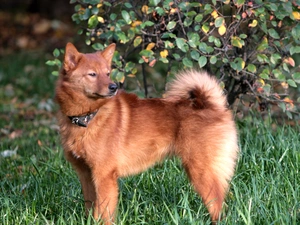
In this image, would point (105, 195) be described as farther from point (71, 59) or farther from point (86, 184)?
point (71, 59)

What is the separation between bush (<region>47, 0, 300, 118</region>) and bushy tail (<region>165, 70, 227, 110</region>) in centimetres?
40

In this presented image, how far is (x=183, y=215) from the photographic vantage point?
3941mm

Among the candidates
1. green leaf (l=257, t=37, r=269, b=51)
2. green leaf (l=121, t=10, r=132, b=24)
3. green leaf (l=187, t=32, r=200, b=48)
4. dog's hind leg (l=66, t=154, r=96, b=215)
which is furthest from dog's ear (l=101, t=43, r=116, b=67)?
green leaf (l=257, t=37, r=269, b=51)

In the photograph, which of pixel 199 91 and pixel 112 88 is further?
pixel 199 91

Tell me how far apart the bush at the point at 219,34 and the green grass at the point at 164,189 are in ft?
1.72

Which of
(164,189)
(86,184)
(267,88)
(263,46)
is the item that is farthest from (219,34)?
(86,184)

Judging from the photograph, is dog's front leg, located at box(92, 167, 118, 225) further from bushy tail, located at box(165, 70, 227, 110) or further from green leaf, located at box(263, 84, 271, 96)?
green leaf, located at box(263, 84, 271, 96)

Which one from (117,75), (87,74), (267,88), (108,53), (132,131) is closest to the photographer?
(87,74)

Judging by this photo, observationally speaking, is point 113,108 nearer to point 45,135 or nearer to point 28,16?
point 45,135

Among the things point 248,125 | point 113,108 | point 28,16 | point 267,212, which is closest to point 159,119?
point 113,108

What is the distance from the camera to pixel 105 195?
412 cm

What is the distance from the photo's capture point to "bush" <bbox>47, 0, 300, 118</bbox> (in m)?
4.93

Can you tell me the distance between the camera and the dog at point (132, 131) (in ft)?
13.8

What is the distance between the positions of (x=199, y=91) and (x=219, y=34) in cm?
114
